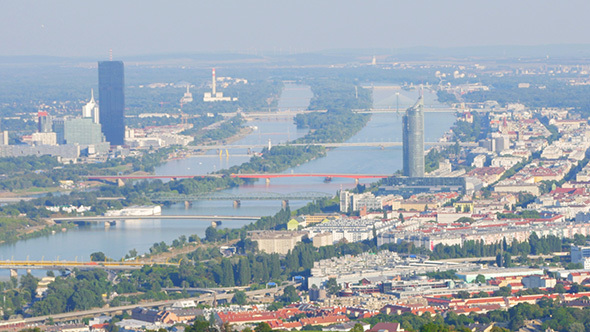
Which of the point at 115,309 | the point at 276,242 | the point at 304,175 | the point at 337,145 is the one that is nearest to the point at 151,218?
the point at 276,242

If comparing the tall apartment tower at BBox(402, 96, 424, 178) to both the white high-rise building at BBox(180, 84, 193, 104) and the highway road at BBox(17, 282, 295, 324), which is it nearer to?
the highway road at BBox(17, 282, 295, 324)

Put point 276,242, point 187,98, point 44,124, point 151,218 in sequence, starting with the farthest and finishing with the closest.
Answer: point 187,98, point 44,124, point 151,218, point 276,242

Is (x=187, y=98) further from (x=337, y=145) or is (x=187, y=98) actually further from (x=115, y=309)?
(x=115, y=309)

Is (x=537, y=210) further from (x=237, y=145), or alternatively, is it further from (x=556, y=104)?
(x=556, y=104)

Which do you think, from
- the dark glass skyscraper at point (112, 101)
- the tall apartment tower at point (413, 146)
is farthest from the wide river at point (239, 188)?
the dark glass skyscraper at point (112, 101)

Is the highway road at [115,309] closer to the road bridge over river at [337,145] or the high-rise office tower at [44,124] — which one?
the road bridge over river at [337,145]
